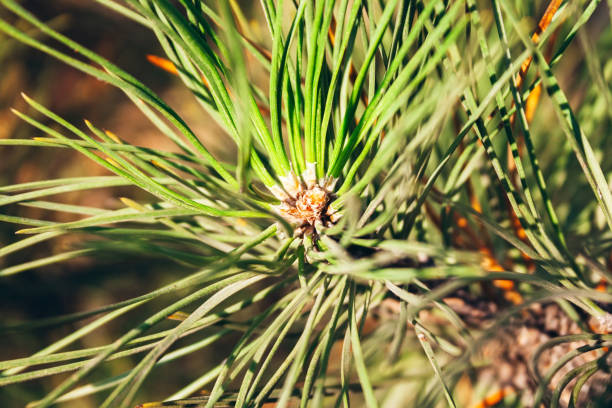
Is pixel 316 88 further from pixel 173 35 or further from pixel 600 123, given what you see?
pixel 600 123

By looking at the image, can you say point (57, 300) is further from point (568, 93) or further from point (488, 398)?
point (568, 93)

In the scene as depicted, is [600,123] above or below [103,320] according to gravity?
above

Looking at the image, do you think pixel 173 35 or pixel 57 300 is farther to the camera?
pixel 57 300

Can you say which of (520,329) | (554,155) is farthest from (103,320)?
(554,155)

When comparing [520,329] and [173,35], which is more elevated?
[173,35]

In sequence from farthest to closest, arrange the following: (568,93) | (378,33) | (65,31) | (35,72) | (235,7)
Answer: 1. (65,31)
2. (35,72)
3. (568,93)
4. (235,7)
5. (378,33)

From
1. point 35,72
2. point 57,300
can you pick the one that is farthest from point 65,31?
point 57,300

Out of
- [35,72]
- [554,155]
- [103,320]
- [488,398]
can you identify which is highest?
[35,72]

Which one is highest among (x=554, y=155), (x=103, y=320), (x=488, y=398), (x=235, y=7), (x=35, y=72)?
(x=35, y=72)

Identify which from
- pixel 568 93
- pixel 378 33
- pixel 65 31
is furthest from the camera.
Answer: pixel 65 31
